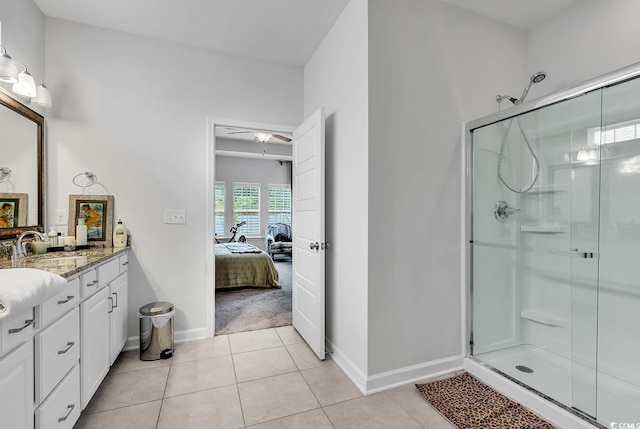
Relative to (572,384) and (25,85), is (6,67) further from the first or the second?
(572,384)

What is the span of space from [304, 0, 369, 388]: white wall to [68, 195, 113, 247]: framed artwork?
1879 mm

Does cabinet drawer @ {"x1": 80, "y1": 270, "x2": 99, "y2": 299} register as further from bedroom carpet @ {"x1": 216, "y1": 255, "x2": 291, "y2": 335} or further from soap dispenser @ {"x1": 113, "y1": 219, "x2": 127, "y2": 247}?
bedroom carpet @ {"x1": 216, "y1": 255, "x2": 291, "y2": 335}

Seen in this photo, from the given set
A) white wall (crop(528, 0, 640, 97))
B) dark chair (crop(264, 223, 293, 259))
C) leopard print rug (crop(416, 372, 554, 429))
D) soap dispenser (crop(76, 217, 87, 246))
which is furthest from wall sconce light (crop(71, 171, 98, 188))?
dark chair (crop(264, 223, 293, 259))

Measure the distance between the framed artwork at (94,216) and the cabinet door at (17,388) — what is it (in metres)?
1.60

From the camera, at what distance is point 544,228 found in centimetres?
209

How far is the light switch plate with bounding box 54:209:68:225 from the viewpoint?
250 centimetres

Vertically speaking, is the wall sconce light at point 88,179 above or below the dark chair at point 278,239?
above

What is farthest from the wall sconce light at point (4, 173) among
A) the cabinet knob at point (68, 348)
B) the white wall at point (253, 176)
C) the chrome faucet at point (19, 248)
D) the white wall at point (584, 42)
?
the white wall at point (253, 176)

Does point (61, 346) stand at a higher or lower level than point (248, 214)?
lower

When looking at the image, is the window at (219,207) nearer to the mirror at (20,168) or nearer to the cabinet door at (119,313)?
the cabinet door at (119,313)

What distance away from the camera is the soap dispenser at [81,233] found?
2418mm

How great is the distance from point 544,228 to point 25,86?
11.9 ft

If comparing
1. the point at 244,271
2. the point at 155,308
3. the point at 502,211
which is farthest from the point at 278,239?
the point at 502,211

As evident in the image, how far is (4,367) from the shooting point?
3.38ft
